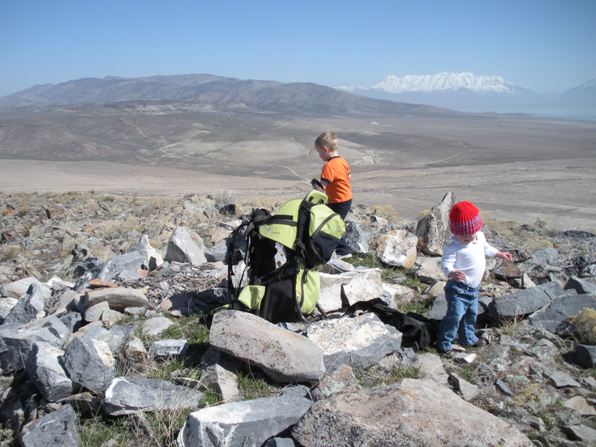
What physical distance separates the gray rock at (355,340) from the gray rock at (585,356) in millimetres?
1391

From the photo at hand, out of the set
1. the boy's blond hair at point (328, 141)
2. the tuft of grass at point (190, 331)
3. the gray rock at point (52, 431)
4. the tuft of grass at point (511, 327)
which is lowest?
the gray rock at point (52, 431)

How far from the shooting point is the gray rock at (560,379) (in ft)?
10.9

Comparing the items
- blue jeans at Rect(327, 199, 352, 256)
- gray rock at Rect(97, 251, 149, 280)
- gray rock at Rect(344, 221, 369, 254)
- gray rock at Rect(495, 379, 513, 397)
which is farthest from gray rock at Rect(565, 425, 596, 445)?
gray rock at Rect(97, 251, 149, 280)

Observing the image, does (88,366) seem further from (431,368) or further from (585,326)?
(585,326)

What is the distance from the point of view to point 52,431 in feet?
9.47

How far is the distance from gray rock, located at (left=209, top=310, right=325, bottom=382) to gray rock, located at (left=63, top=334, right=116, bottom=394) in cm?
79

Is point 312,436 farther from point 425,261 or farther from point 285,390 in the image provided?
point 425,261

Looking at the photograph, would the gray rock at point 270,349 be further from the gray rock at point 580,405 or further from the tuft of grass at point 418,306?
the tuft of grass at point 418,306

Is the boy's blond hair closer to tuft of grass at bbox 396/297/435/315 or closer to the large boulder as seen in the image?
the large boulder

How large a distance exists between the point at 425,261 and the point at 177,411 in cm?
371

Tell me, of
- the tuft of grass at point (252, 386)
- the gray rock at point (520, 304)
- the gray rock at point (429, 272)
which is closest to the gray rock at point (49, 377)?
the tuft of grass at point (252, 386)

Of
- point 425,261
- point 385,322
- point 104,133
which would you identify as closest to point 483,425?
point 385,322

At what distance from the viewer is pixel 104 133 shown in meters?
64.6

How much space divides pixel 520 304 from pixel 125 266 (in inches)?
169
